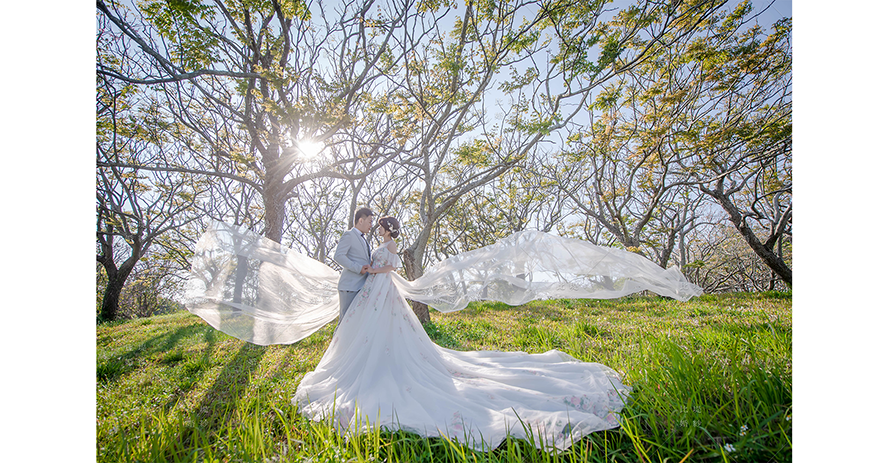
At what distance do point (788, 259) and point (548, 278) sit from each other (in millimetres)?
17626

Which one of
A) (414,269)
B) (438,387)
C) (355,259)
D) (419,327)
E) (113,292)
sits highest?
(355,259)

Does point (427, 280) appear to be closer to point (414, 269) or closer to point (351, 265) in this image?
point (351, 265)

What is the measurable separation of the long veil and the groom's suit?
442mm

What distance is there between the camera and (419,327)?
3.48m

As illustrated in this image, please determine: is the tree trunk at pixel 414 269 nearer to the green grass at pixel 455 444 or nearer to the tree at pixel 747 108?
the green grass at pixel 455 444

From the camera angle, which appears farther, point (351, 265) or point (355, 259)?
point (355, 259)

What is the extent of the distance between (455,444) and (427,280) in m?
1.87

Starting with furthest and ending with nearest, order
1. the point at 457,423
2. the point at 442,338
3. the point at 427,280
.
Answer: the point at 442,338 → the point at 427,280 → the point at 457,423

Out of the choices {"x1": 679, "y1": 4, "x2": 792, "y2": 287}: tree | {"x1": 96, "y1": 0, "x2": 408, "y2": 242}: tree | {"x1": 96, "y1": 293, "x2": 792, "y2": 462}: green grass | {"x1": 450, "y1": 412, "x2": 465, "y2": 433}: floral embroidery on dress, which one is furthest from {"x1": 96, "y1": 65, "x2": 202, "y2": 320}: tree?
{"x1": 679, "y1": 4, "x2": 792, "y2": 287}: tree

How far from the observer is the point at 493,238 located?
17.1 m

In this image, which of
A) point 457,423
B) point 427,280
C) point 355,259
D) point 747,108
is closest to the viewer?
point 457,423

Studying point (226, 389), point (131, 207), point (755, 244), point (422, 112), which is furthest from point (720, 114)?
point (131, 207)

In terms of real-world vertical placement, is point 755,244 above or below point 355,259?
above

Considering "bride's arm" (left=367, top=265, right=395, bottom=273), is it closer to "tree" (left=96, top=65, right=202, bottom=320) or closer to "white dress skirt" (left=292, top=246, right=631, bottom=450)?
"white dress skirt" (left=292, top=246, right=631, bottom=450)
